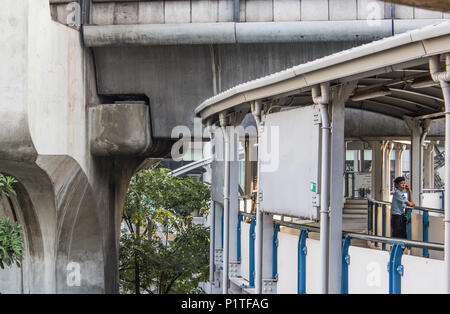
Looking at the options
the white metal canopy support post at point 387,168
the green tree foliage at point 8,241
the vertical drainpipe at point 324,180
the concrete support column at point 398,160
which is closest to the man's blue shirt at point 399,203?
the vertical drainpipe at point 324,180

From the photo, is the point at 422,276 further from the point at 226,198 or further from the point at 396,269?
the point at 226,198

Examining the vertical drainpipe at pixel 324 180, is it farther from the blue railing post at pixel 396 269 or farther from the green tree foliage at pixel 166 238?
the green tree foliage at pixel 166 238

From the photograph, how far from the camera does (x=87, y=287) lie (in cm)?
1912

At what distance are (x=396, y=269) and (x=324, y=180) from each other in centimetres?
170

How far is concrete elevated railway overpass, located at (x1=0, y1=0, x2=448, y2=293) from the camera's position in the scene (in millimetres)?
13758

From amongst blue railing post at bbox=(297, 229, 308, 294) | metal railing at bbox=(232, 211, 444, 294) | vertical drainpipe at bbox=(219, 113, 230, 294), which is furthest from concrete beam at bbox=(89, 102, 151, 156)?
blue railing post at bbox=(297, 229, 308, 294)

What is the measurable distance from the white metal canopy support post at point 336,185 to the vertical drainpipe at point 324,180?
2.4 inches

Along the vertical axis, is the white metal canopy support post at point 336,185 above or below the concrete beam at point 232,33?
below

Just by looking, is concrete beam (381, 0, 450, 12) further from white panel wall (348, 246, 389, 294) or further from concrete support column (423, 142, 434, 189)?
concrete support column (423, 142, 434, 189)

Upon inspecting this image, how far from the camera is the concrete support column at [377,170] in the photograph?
2430cm

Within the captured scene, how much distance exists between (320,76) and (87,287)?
12.7 metres

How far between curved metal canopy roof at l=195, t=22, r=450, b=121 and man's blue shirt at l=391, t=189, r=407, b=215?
152 centimetres

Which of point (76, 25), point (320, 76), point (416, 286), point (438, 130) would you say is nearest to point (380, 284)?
point (416, 286)
